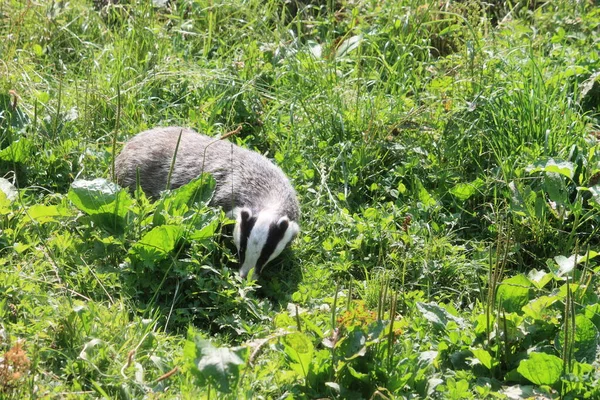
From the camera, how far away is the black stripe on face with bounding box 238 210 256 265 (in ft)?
17.7

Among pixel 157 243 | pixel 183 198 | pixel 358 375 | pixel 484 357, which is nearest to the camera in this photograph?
pixel 358 375

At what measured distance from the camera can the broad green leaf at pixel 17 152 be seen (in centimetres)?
591

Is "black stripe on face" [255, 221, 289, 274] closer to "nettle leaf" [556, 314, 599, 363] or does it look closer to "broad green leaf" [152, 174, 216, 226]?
"broad green leaf" [152, 174, 216, 226]

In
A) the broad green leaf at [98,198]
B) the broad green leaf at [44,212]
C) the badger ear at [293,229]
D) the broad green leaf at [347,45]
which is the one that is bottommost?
the badger ear at [293,229]

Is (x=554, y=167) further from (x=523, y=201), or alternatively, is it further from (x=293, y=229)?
(x=293, y=229)

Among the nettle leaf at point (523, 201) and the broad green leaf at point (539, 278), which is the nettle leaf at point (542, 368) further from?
the nettle leaf at point (523, 201)

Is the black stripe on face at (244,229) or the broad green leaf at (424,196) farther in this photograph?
the broad green leaf at (424,196)

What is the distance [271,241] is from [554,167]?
1807 millimetres

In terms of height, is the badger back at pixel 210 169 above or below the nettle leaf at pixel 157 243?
below

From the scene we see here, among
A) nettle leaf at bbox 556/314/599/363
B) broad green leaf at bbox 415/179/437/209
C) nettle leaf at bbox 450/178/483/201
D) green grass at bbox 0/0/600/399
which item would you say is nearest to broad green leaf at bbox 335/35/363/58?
green grass at bbox 0/0/600/399

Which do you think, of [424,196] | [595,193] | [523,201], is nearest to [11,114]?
[424,196]

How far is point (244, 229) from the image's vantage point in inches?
215

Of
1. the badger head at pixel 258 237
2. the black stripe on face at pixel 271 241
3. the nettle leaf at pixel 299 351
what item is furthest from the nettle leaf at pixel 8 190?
the nettle leaf at pixel 299 351

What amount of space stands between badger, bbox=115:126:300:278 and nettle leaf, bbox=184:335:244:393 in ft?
6.32
